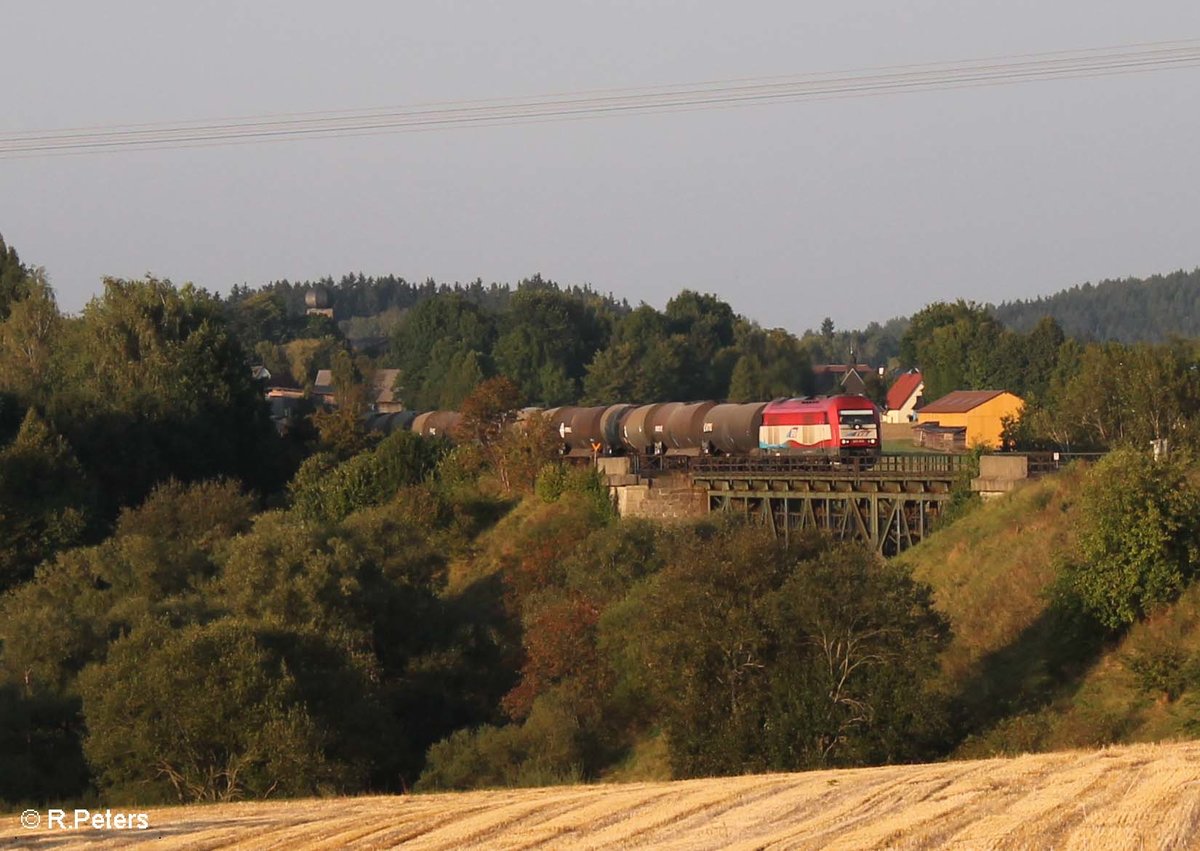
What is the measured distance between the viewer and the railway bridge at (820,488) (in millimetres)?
50425

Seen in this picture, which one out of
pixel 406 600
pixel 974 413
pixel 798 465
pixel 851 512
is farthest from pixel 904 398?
pixel 406 600

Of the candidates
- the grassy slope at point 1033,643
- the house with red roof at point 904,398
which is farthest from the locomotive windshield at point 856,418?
the house with red roof at point 904,398

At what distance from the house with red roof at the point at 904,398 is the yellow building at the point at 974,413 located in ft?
105

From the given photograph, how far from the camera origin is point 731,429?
6981 centimetres

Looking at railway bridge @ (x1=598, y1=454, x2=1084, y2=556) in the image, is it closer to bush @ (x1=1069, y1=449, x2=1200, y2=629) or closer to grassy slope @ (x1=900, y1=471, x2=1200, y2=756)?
grassy slope @ (x1=900, y1=471, x2=1200, y2=756)

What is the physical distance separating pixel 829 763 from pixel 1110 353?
37.5m

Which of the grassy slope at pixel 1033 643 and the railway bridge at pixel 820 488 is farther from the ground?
the railway bridge at pixel 820 488

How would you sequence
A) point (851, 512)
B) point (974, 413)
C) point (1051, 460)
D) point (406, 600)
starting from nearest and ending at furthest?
1. point (406, 600)
2. point (1051, 460)
3. point (851, 512)
4. point (974, 413)

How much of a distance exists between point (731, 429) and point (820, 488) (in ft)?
49.7

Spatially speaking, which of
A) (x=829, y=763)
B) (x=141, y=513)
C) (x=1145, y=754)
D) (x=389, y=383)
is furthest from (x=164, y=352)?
(x=389, y=383)

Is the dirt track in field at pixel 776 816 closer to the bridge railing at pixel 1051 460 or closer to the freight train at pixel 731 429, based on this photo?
the bridge railing at pixel 1051 460

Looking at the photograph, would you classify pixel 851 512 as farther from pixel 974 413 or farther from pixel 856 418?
pixel 974 413

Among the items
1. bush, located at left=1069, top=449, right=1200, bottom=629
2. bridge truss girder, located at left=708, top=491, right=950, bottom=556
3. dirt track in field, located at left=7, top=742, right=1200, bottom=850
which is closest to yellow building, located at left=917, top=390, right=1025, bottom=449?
bridge truss girder, located at left=708, top=491, right=950, bottom=556

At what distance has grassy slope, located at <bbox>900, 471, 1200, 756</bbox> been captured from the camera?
33969mm
